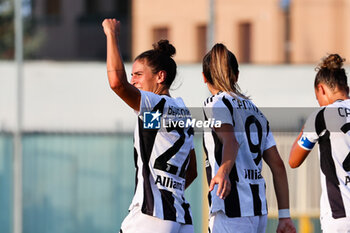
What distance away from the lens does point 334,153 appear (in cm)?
526

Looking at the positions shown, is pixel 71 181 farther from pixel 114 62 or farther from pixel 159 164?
pixel 114 62

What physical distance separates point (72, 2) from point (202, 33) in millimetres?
4183

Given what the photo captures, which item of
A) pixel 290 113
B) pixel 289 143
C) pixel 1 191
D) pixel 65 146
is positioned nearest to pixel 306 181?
pixel 289 143

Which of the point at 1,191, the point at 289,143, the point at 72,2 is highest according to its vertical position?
the point at 72,2

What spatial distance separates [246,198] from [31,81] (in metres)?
Result: 11.5

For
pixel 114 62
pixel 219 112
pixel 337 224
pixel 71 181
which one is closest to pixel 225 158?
pixel 219 112

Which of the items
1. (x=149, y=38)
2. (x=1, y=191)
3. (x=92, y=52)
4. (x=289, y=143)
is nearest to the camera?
(x=289, y=143)

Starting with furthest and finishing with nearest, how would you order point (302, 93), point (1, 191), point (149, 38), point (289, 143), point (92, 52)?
point (92, 52)
point (149, 38)
point (302, 93)
point (1, 191)
point (289, 143)

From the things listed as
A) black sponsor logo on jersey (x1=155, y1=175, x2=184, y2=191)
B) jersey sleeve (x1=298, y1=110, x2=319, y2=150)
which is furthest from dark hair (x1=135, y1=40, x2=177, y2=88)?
jersey sleeve (x1=298, y1=110, x2=319, y2=150)

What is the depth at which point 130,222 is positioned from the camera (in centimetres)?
455

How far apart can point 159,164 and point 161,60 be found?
2.09 ft

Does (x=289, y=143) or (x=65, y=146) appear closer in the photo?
Result: (x=289, y=143)

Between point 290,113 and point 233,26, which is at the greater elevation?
point 233,26

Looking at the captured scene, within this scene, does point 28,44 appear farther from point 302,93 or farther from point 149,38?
point 302,93
